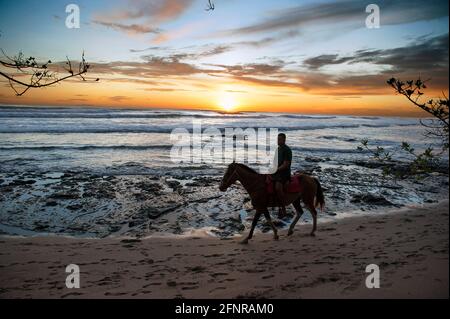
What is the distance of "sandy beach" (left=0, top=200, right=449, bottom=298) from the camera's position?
229 inches

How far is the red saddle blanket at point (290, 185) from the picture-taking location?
9.28m

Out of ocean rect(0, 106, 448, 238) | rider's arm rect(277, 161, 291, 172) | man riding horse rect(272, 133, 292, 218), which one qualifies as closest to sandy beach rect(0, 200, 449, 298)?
ocean rect(0, 106, 448, 238)

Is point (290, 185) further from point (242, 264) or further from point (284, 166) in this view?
point (242, 264)

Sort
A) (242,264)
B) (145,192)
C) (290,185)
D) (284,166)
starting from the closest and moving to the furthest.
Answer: (242,264) → (284,166) → (290,185) → (145,192)

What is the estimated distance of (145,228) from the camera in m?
10.1

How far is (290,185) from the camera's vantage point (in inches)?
374

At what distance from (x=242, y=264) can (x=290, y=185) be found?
9.83 ft

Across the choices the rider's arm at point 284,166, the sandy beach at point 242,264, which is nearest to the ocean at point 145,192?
the sandy beach at point 242,264

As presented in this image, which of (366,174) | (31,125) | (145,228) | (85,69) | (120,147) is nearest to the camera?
(85,69)

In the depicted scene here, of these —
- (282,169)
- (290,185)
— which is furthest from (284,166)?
(290,185)

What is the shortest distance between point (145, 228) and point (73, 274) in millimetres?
3382

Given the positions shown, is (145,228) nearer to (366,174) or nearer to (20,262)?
(20,262)
